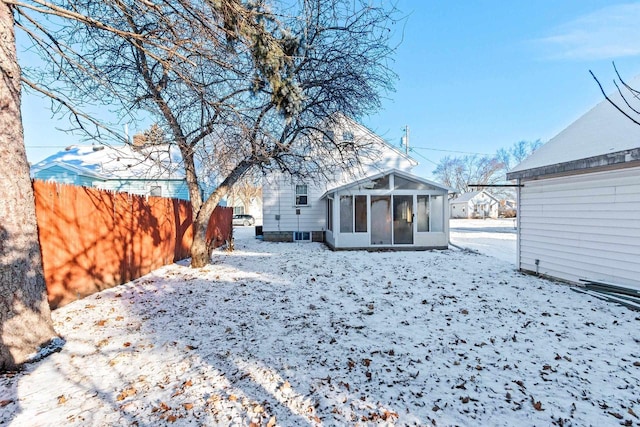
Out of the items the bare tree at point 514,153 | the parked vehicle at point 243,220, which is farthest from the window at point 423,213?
the bare tree at point 514,153

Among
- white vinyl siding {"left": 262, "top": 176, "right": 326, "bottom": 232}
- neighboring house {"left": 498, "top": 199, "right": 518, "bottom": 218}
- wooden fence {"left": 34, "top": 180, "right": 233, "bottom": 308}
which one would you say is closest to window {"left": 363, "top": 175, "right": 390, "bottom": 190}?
white vinyl siding {"left": 262, "top": 176, "right": 326, "bottom": 232}

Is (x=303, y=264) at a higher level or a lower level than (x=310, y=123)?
lower

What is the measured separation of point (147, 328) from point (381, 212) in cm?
974

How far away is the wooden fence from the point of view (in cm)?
449

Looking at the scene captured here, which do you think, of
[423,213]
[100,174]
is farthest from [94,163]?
[423,213]

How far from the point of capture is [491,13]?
8.59m

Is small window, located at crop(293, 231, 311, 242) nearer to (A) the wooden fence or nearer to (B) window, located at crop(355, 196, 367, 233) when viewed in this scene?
(B) window, located at crop(355, 196, 367, 233)

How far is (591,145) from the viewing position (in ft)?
18.7

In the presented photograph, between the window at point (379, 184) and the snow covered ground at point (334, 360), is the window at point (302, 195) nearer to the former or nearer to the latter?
the window at point (379, 184)

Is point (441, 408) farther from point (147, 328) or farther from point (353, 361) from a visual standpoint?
point (147, 328)

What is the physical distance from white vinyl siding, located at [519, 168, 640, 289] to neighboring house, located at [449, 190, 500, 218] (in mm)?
45841

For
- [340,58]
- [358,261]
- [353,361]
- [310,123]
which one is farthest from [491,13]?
[353,361]

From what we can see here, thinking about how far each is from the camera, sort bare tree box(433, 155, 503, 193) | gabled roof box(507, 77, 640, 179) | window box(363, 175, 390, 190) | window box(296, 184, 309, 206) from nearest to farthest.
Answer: gabled roof box(507, 77, 640, 179) → window box(363, 175, 390, 190) → window box(296, 184, 309, 206) → bare tree box(433, 155, 503, 193)

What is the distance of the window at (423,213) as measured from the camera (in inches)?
476
